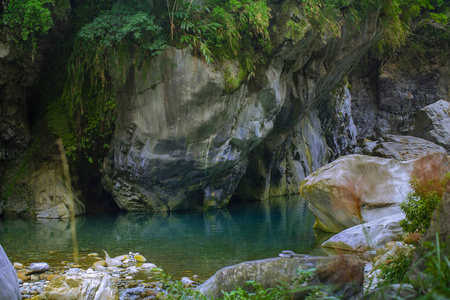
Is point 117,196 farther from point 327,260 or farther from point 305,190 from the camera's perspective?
point 327,260

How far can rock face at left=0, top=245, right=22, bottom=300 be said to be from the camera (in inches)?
137

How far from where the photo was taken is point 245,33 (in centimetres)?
1231

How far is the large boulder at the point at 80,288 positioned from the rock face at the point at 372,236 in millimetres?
3679

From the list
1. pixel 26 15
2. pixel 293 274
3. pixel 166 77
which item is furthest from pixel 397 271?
pixel 26 15

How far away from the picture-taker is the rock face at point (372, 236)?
614cm

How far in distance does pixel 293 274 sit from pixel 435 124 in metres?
23.2

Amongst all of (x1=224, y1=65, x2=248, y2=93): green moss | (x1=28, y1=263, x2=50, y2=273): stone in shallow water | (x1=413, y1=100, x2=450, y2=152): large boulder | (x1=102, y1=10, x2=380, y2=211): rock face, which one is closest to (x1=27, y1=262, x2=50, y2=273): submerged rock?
(x1=28, y1=263, x2=50, y2=273): stone in shallow water

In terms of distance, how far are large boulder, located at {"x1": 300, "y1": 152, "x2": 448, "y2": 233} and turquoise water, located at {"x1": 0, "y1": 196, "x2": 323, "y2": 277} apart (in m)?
0.71

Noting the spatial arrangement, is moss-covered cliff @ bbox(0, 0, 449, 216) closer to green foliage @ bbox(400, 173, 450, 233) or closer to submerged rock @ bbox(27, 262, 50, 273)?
submerged rock @ bbox(27, 262, 50, 273)

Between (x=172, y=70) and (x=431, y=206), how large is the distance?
8826 millimetres

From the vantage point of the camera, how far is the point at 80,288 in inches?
164

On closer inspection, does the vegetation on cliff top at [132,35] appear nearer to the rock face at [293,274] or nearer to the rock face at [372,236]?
the rock face at [372,236]

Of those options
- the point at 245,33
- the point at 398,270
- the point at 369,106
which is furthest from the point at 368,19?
the point at 369,106

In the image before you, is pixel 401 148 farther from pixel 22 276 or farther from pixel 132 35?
pixel 22 276
